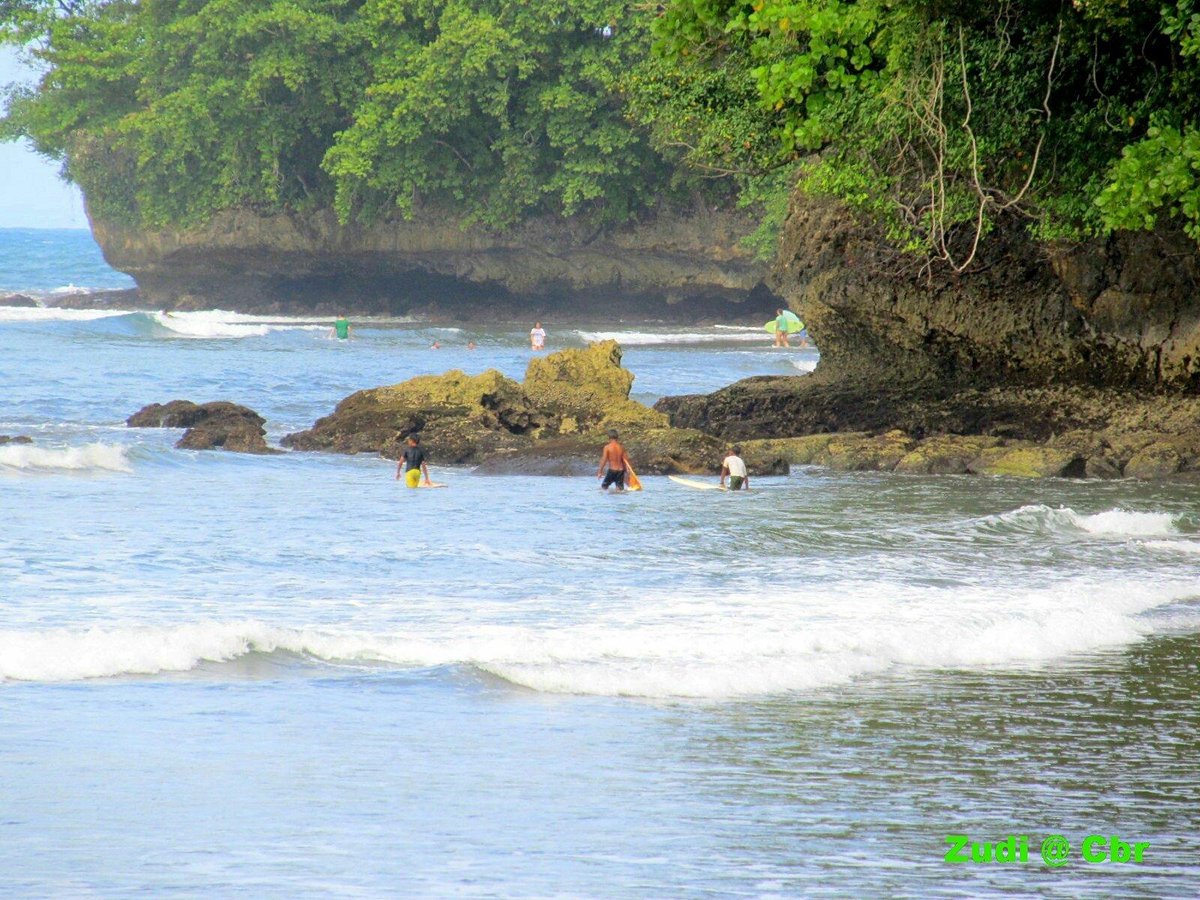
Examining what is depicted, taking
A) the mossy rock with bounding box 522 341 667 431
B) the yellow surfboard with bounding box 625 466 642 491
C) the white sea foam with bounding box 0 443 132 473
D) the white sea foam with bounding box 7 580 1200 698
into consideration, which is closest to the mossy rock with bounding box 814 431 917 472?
the mossy rock with bounding box 522 341 667 431

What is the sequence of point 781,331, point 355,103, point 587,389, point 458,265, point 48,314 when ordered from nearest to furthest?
point 587,389 → point 781,331 → point 355,103 → point 458,265 → point 48,314

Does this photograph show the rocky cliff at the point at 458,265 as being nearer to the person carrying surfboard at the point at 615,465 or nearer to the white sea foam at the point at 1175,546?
the person carrying surfboard at the point at 615,465

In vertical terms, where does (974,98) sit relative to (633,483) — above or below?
above

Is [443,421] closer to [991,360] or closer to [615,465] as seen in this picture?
[615,465]

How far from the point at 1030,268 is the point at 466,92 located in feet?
97.7

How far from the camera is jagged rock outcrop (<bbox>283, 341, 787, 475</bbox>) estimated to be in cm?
2066

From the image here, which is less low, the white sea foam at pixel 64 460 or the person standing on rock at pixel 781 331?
the person standing on rock at pixel 781 331

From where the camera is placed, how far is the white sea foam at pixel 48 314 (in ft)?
179

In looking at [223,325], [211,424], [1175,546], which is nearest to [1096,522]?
[1175,546]

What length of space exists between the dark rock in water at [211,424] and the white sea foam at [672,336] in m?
21.0

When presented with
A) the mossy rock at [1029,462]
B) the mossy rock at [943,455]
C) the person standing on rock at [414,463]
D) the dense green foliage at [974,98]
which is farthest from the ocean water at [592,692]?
the dense green foliage at [974,98]

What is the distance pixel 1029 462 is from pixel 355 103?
36.1m

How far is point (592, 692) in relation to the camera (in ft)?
27.7

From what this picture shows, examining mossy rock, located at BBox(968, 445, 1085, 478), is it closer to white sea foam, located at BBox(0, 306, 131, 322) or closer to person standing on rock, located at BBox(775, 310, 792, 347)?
person standing on rock, located at BBox(775, 310, 792, 347)
